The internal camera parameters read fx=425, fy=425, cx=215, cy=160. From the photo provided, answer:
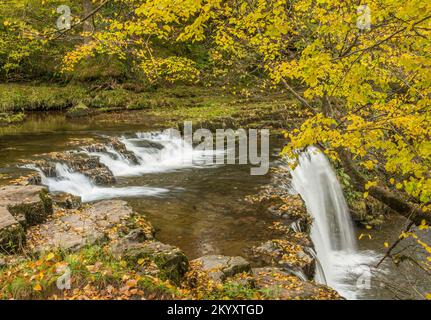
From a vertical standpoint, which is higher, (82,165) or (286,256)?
(82,165)

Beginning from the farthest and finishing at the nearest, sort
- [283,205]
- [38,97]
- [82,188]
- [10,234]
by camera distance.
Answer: [38,97]
[82,188]
[283,205]
[10,234]

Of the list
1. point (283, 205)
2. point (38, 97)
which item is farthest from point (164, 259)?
point (38, 97)

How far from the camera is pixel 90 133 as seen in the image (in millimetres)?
14195

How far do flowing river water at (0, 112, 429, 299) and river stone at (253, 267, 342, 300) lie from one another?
886 mm

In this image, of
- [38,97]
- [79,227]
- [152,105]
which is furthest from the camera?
[152,105]

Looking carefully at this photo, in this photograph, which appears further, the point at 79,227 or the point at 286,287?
the point at 79,227

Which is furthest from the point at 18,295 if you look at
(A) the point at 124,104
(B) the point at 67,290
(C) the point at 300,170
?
(A) the point at 124,104

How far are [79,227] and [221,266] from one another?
94.9 inches

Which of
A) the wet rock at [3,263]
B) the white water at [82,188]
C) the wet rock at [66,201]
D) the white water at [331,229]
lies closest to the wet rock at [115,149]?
the white water at [82,188]

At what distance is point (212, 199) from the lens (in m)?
9.32

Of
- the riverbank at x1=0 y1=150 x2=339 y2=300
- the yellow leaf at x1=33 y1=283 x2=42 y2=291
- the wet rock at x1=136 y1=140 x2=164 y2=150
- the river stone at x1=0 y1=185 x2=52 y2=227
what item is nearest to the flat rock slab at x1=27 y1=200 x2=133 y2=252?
the riverbank at x1=0 y1=150 x2=339 y2=300

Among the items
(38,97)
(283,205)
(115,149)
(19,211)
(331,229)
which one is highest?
(38,97)

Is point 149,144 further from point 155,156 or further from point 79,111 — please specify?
point 79,111

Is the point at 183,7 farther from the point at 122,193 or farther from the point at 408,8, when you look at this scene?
the point at 122,193
